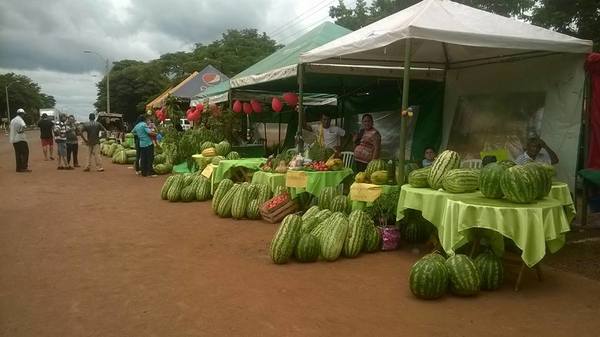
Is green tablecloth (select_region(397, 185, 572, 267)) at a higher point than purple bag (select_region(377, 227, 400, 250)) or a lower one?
higher

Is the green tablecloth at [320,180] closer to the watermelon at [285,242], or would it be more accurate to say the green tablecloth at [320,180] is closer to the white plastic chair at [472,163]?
the watermelon at [285,242]

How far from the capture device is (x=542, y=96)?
286 inches

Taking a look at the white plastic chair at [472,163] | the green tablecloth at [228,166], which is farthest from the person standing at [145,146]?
the white plastic chair at [472,163]

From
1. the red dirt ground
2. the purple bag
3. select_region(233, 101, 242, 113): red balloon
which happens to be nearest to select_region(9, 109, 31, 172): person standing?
select_region(233, 101, 242, 113): red balloon

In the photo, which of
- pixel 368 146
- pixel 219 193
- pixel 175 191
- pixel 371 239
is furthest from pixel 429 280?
pixel 175 191

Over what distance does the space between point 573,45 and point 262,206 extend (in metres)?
5.02

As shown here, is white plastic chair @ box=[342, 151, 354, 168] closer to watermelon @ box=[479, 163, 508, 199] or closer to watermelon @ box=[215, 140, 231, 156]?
watermelon @ box=[215, 140, 231, 156]

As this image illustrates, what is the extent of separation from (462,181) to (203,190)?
236 inches

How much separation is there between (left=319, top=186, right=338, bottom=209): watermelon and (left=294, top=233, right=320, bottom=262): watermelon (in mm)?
1417

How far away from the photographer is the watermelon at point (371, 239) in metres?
5.70

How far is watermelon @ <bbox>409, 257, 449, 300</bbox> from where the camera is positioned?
163 inches

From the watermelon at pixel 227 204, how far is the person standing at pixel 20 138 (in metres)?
8.64

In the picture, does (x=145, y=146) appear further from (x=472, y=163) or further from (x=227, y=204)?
(x=472, y=163)

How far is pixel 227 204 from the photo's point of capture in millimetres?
7914
